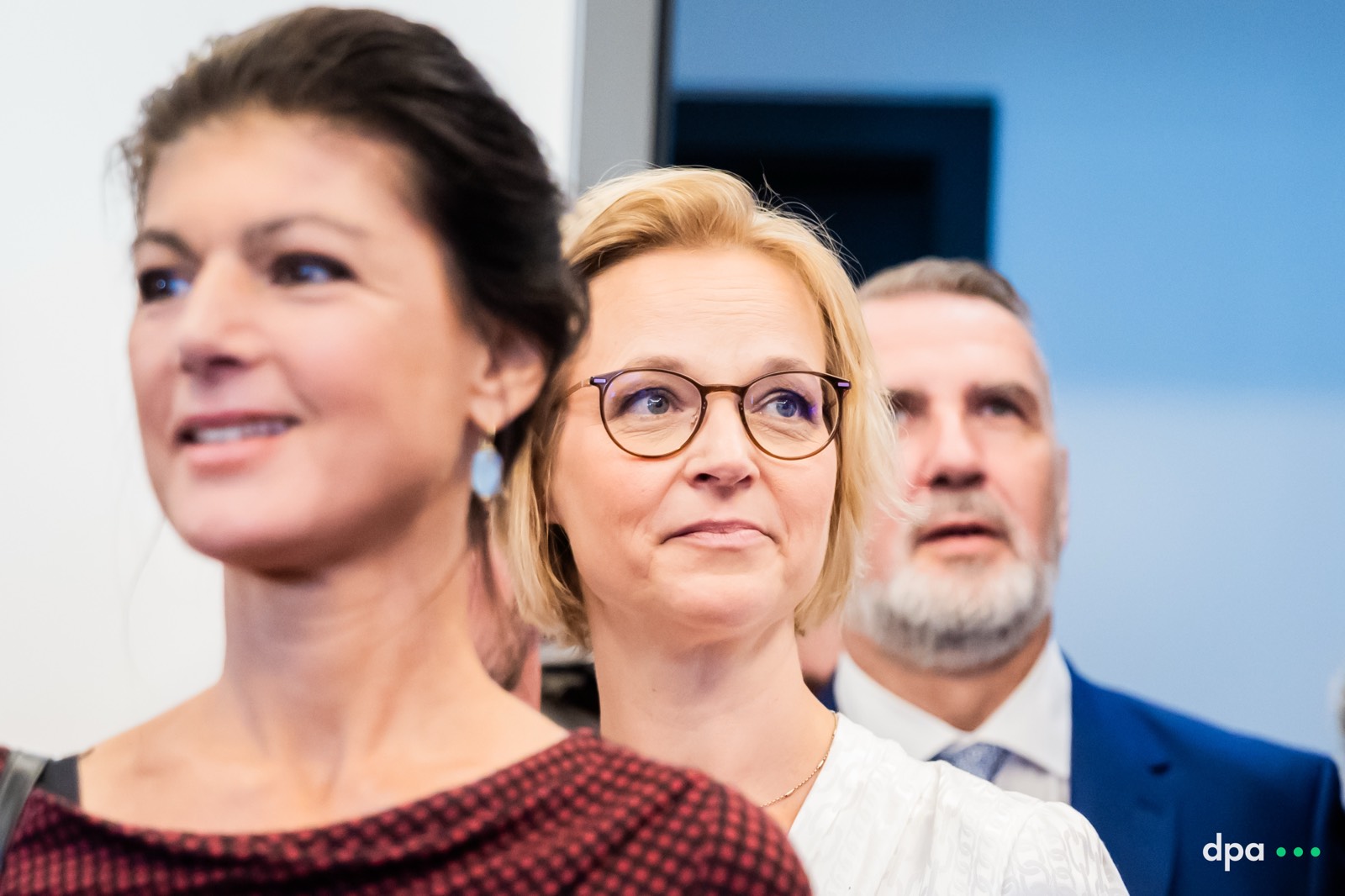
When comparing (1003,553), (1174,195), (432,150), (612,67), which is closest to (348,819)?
(432,150)

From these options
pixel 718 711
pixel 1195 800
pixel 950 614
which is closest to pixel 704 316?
pixel 718 711

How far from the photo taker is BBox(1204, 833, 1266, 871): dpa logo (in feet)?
5.33

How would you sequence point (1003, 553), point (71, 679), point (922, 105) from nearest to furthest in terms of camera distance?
point (71, 679) < point (1003, 553) < point (922, 105)

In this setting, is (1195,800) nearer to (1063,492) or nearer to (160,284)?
(1063,492)

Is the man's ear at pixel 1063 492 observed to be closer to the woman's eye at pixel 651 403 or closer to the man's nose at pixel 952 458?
the man's nose at pixel 952 458

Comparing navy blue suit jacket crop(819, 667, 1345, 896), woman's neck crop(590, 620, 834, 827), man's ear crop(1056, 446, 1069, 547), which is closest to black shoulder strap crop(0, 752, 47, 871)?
woman's neck crop(590, 620, 834, 827)

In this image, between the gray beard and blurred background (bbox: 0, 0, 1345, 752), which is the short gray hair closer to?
blurred background (bbox: 0, 0, 1345, 752)

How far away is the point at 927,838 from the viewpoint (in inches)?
48.0

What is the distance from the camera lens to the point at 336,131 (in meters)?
0.86

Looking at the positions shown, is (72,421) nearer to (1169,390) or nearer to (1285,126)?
(1169,390)

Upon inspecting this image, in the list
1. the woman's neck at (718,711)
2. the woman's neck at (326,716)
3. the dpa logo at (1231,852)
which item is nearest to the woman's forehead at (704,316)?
the woman's neck at (718,711)

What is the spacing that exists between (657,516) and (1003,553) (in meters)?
0.62

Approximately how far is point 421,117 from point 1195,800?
123 cm

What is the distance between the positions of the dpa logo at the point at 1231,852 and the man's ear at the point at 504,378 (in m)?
1.09
